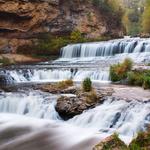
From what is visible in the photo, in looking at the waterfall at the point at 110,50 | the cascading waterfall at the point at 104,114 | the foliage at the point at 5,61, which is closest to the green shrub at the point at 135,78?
the cascading waterfall at the point at 104,114

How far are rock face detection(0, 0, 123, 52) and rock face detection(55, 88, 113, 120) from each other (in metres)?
22.3

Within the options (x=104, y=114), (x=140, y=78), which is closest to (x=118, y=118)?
(x=104, y=114)

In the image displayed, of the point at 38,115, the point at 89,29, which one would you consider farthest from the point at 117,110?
the point at 89,29

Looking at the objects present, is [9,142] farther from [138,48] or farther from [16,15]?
[16,15]

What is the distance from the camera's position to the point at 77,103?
16594 mm

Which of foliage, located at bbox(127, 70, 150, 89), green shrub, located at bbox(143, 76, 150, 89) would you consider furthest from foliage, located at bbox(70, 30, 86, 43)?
green shrub, located at bbox(143, 76, 150, 89)

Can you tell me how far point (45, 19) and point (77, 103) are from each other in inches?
1003

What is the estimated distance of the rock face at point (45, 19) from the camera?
39028mm

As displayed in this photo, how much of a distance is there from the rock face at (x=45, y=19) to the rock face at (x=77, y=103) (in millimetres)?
22319

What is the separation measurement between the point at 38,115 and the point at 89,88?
8.75 ft

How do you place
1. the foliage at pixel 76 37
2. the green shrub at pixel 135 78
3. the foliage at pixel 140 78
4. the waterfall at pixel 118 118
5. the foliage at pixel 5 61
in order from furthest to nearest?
the foliage at pixel 76 37 < the foliage at pixel 5 61 < the green shrub at pixel 135 78 < the foliage at pixel 140 78 < the waterfall at pixel 118 118

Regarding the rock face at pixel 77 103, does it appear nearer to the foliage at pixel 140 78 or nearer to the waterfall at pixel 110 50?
the foliage at pixel 140 78

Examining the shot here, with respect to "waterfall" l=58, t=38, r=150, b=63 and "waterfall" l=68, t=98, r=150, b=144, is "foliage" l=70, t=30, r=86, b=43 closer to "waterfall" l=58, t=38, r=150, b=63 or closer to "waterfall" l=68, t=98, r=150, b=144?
"waterfall" l=58, t=38, r=150, b=63

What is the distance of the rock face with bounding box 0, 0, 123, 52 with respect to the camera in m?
39.0
